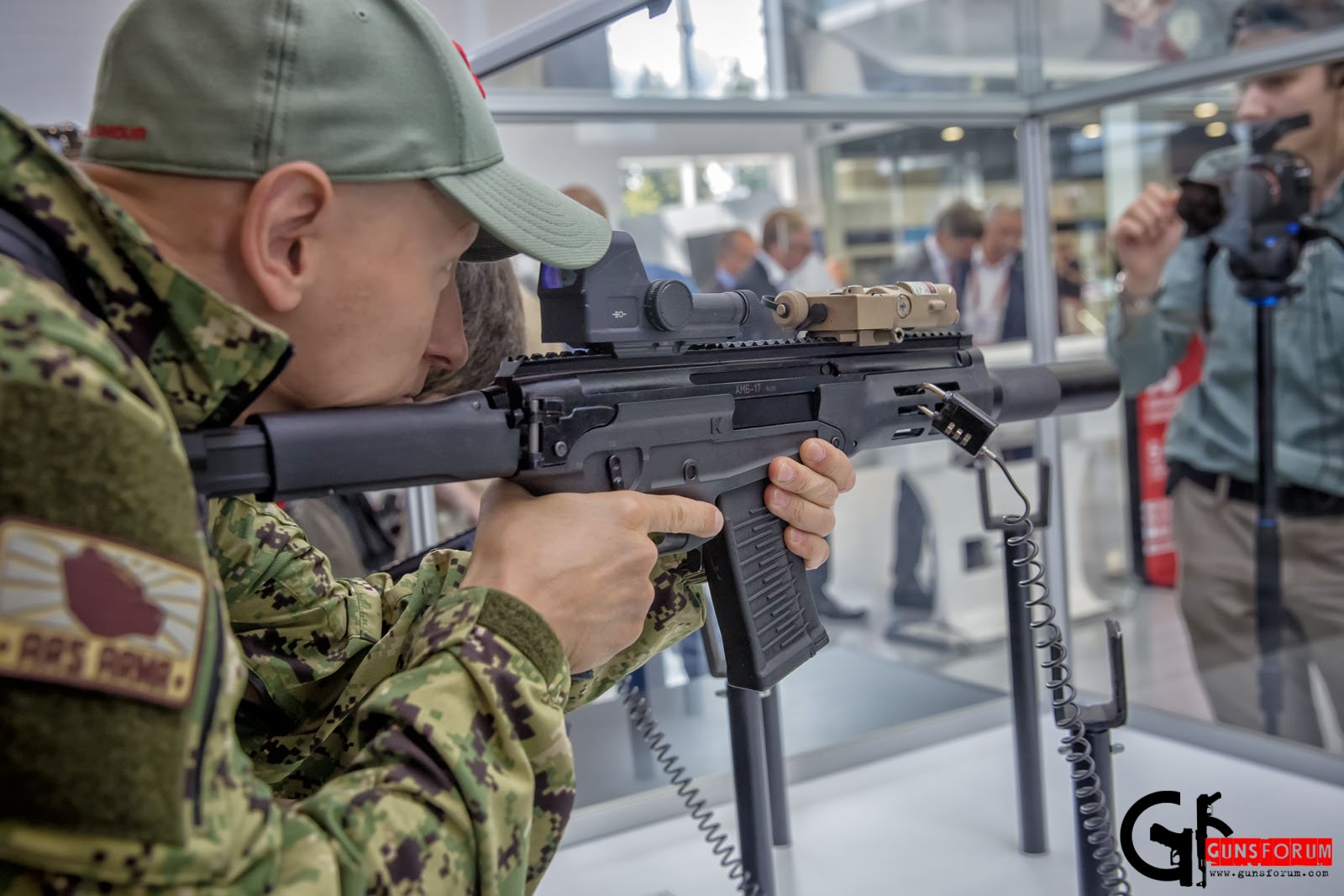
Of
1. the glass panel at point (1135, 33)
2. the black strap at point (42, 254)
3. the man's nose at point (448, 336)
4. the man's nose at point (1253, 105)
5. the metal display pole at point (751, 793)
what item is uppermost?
the glass panel at point (1135, 33)

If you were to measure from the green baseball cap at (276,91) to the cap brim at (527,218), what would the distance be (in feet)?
0.04

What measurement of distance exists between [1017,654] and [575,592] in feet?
2.67

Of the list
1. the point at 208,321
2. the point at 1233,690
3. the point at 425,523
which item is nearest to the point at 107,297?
the point at 208,321

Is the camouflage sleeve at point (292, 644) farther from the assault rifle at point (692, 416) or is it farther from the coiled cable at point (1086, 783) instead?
the coiled cable at point (1086, 783)

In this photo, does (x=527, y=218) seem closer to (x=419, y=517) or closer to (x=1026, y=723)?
(x=419, y=517)

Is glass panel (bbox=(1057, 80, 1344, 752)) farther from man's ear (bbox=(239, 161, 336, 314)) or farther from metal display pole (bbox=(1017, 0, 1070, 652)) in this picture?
man's ear (bbox=(239, 161, 336, 314))

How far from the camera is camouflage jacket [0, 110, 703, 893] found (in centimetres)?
43

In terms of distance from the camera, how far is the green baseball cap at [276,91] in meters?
0.59

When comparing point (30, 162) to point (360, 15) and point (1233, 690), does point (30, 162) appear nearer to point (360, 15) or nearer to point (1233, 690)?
point (360, 15)

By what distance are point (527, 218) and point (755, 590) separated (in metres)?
0.43

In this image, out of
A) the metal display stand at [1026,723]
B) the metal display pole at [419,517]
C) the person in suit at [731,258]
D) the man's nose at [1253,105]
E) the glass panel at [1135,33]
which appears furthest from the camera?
the person in suit at [731,258]

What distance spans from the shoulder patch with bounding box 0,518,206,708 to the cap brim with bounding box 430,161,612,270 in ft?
0.96

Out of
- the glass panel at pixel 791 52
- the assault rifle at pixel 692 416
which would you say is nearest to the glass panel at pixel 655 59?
the glass panel at pixel 791 52

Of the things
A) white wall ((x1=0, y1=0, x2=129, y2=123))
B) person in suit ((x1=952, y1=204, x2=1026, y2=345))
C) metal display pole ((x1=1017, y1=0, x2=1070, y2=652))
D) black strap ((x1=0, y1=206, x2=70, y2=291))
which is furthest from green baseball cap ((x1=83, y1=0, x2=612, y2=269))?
person in suit ((x1=952, y1=204, x2=1026, y2=345))
